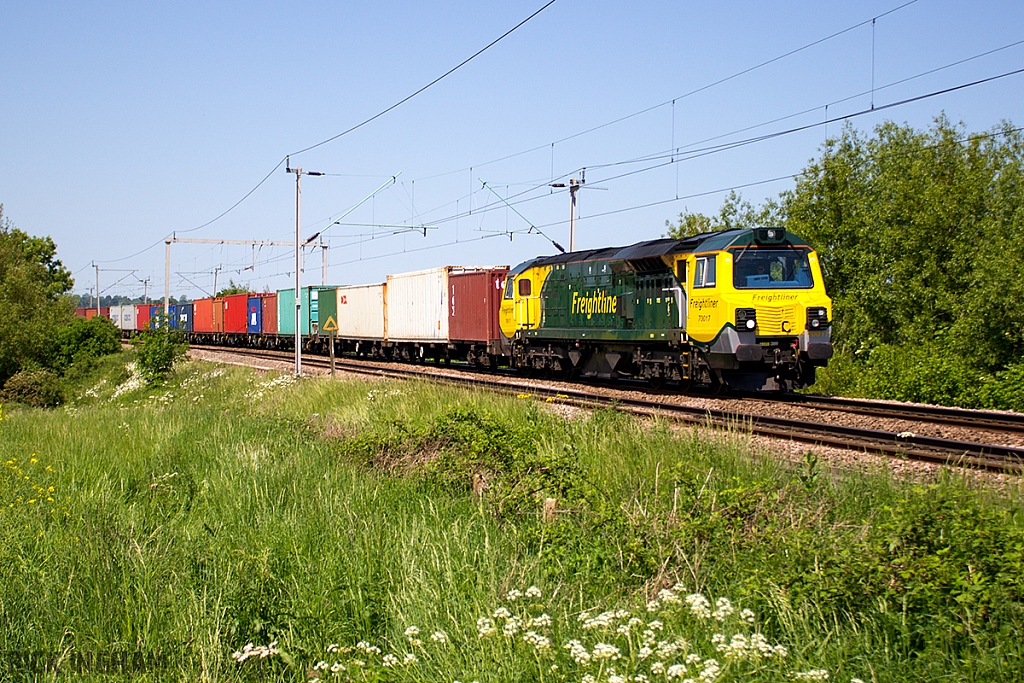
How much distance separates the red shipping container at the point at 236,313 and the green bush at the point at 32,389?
16.5 m

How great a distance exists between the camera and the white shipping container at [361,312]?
131 ft

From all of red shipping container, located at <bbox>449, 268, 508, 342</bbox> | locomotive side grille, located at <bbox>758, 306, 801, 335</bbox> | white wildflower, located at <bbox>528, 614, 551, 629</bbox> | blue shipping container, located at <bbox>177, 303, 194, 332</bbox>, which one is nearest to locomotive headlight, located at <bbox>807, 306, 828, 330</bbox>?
locomotive side grille, located at <bbox>758, 306, 801, 335</bbox>

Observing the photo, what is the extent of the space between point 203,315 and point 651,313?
5224 cm

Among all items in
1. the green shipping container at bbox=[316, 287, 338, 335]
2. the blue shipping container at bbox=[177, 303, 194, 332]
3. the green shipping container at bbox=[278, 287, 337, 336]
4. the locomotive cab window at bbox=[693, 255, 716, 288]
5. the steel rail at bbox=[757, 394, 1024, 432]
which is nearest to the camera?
the steel rail at bbox=[757, 394, 1024, 432]

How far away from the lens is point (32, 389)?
3878 cm

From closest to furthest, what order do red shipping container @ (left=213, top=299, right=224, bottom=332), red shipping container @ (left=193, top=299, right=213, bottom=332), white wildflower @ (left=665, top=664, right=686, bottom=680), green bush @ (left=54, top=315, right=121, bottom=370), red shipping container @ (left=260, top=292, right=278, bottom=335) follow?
white wildflower @ (left=665, top=664, right=686, bottom=680) → green bush @ (left=54, top=315, right=121, bottom=370) → red shipping container @ (left=260, top=292, right=278, bottom=335) → red shipping container @ (left=213, top=299, right=224, bottom=332) → red shipping container @ (left=193, top=299, right=213, bottom=332)

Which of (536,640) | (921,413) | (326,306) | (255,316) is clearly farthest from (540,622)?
(255,316)

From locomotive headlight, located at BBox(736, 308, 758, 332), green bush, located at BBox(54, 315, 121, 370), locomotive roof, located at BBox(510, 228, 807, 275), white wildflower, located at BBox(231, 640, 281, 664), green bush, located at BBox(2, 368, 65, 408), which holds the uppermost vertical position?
locomotive roof, located at BBox(510, 228, 807, 275)

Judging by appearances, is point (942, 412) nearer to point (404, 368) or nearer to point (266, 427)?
point (266, 427)

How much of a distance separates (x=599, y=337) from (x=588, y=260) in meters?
2.21

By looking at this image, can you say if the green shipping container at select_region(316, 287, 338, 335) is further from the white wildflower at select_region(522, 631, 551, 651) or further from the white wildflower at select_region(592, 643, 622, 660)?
the white wildflower at select_region(592, 643, 622, 660)

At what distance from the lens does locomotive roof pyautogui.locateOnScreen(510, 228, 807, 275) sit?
1850 centimetres

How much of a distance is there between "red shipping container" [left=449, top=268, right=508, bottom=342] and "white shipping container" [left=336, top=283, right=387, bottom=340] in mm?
8001

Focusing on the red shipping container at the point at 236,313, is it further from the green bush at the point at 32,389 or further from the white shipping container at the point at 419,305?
the white shipping container at the point at 419,305
